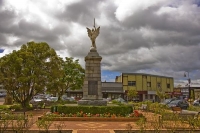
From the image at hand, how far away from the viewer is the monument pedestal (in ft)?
71.7

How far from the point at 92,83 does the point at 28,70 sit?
28.7 ft

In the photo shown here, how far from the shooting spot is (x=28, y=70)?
26672mm

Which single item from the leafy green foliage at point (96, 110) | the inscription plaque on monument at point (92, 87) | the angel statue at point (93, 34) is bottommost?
the leafy green foliage at point (96, 110)

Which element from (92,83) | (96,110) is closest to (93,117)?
(96,110)

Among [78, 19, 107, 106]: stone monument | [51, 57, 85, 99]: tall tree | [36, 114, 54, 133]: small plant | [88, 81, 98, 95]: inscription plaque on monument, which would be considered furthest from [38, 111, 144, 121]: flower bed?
[51, 57, 85, 99]: tall tree

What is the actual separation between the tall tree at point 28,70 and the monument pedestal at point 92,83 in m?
7.64

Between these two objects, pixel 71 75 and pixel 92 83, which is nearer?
pixel 92 83

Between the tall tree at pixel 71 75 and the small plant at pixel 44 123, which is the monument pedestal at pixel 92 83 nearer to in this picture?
the small plant at pixel 44 123

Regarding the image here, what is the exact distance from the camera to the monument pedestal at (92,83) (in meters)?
21.9

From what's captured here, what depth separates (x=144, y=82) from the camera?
63.5 meters

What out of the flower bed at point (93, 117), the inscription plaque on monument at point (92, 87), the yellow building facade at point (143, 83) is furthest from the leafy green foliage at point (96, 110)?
the yellow building facade at point (143, 83)

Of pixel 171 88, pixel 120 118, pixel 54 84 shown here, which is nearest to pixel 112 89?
pixel 171 88

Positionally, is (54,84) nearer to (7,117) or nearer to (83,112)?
(83,112)

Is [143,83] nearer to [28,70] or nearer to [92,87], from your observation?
[28,70]
